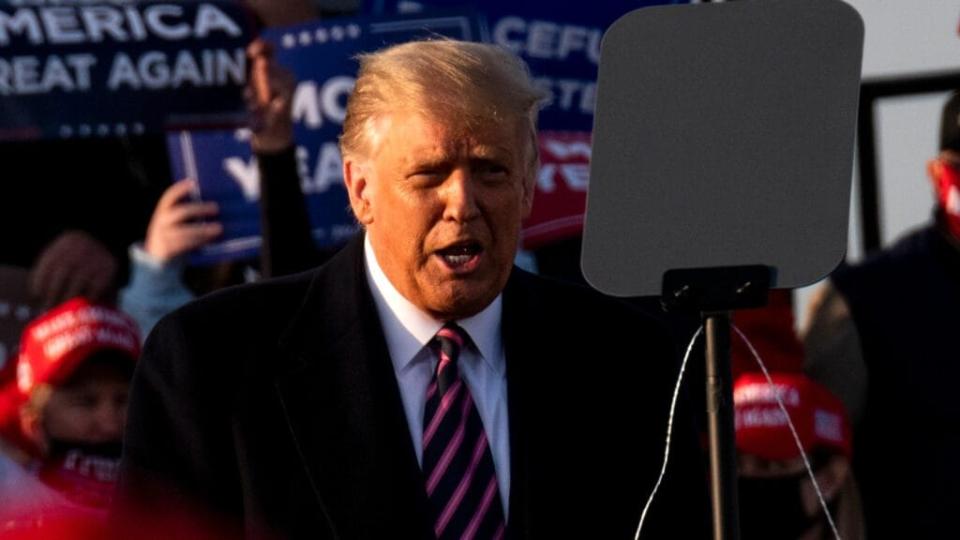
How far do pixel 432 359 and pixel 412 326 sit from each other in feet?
0.19

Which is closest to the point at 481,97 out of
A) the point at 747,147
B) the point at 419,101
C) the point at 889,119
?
the point at 419,101

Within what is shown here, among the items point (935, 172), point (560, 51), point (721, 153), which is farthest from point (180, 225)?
point (721, 153)

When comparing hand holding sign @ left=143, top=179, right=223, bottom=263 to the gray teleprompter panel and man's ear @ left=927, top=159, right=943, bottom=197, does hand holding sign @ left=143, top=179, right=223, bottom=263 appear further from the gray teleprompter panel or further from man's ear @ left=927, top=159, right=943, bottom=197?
the gray teleprompter panel

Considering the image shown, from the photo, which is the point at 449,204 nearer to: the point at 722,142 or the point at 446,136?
the point at 446,136

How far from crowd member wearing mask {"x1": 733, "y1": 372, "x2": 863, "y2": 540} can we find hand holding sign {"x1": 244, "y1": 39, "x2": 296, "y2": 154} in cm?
128

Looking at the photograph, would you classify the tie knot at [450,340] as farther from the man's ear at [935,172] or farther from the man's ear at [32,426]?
the man's ear at [935,172]

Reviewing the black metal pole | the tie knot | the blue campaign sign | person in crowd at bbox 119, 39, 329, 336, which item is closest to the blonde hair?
the tie knot

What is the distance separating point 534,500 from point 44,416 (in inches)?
92.0

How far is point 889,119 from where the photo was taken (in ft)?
22.4

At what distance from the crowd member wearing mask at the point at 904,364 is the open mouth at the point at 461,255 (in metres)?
2.70

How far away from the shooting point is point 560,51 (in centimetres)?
584

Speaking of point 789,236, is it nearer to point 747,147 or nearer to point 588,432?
point 747,147

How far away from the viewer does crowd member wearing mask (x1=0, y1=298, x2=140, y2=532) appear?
4.95 meters

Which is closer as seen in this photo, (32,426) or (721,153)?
(721,153)
